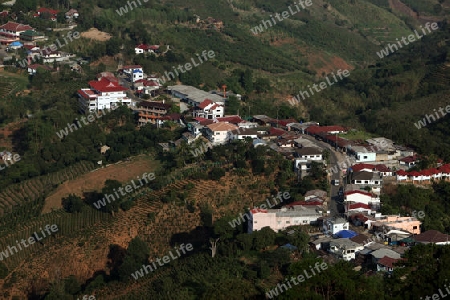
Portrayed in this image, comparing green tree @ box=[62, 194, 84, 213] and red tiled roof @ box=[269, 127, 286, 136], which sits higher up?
red tiled roof @ box=[269, 127, 286, 136]

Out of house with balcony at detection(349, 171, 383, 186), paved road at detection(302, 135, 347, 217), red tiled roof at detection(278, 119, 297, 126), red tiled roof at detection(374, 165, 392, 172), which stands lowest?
red tiled roof at detection(278, 119, 297, 126)

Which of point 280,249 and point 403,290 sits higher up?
point 403,290

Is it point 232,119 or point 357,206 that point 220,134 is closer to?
point 232,119

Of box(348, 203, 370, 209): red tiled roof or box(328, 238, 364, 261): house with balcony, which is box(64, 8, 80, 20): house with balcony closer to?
box(348, 203, 370, 209): red tiled roof

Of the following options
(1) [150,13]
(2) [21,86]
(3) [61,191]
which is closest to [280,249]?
(3) [61,191]

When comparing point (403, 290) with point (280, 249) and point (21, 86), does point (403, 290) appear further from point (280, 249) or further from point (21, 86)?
point (21, 86)

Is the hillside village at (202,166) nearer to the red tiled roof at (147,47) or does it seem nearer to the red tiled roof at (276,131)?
the red tiled roof at (147,47)

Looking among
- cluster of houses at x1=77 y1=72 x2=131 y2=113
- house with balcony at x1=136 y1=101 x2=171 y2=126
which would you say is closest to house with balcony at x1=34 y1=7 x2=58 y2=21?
cluster of houses at x1=77 y1=72 x2=131 y2=113
